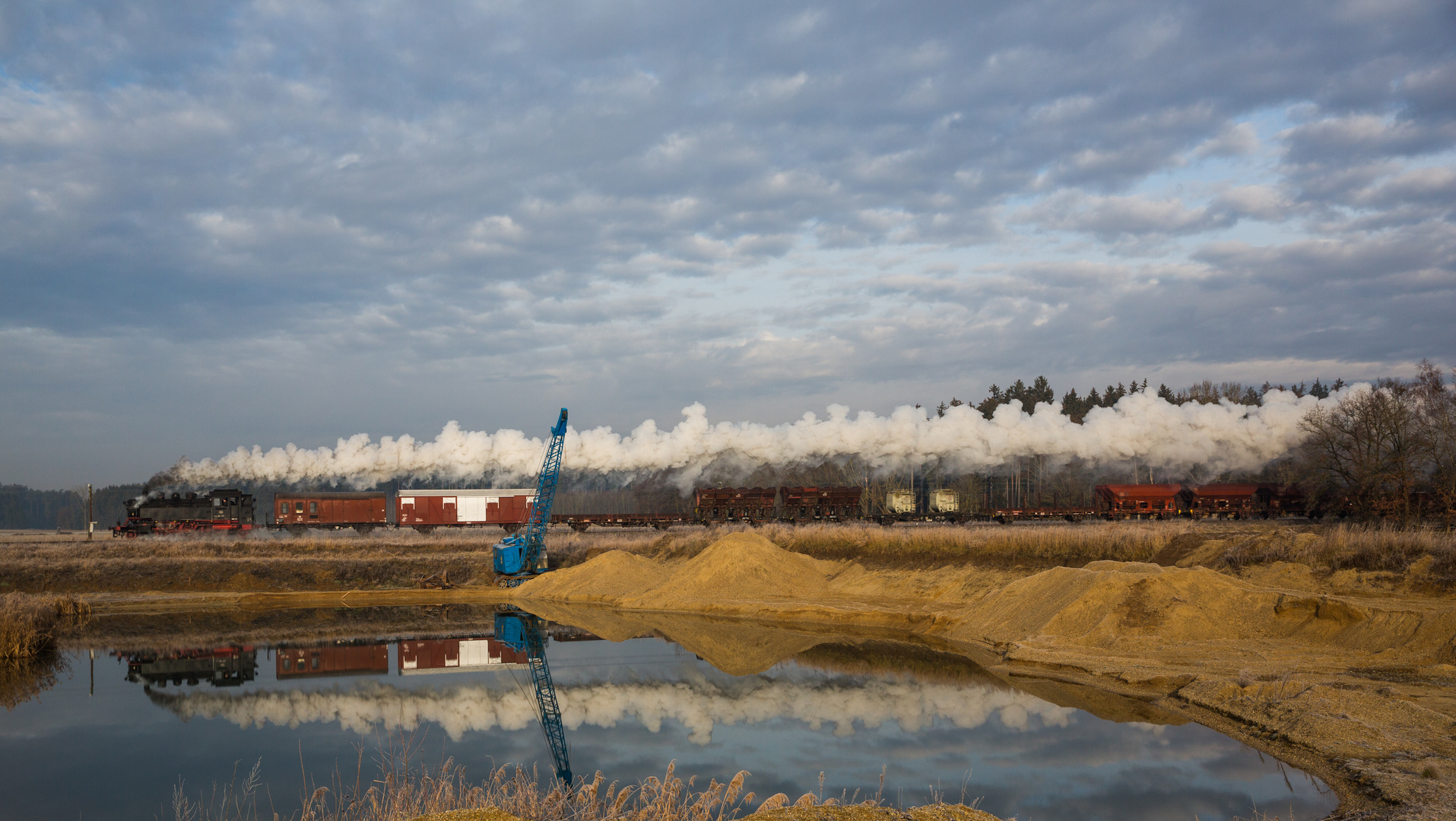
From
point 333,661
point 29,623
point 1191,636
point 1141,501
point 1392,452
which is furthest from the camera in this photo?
point 1141,501

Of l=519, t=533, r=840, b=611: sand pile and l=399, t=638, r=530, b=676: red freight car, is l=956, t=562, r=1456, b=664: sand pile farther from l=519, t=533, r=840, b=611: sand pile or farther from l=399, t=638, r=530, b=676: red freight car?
l=399, t=638, r=530, b=676: red freight car

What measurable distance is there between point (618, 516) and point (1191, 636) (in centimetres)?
4830

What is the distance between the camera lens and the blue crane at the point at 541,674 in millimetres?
14031

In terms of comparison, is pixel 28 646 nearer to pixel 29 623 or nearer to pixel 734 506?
pixel 29 623

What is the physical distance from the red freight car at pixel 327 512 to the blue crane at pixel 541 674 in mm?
31087

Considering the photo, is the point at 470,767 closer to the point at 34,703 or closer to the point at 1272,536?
the point at 34,703

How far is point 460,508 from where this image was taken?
206 feet

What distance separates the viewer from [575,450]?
2916 inches

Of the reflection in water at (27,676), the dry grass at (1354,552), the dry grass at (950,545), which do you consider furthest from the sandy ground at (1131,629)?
the reflection in water at (27,676)

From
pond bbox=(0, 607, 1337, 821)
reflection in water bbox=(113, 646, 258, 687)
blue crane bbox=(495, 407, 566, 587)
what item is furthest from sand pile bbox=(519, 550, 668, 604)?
reflection in water bbox=(113, 646, 258, 687)

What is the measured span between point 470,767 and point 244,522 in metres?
57.4

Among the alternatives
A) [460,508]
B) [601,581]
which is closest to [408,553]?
[460,508]

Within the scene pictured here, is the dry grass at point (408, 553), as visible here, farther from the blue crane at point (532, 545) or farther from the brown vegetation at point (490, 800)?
the brown vegetation at point (490, 800)

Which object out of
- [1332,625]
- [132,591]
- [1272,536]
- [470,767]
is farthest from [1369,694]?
[132,591]
